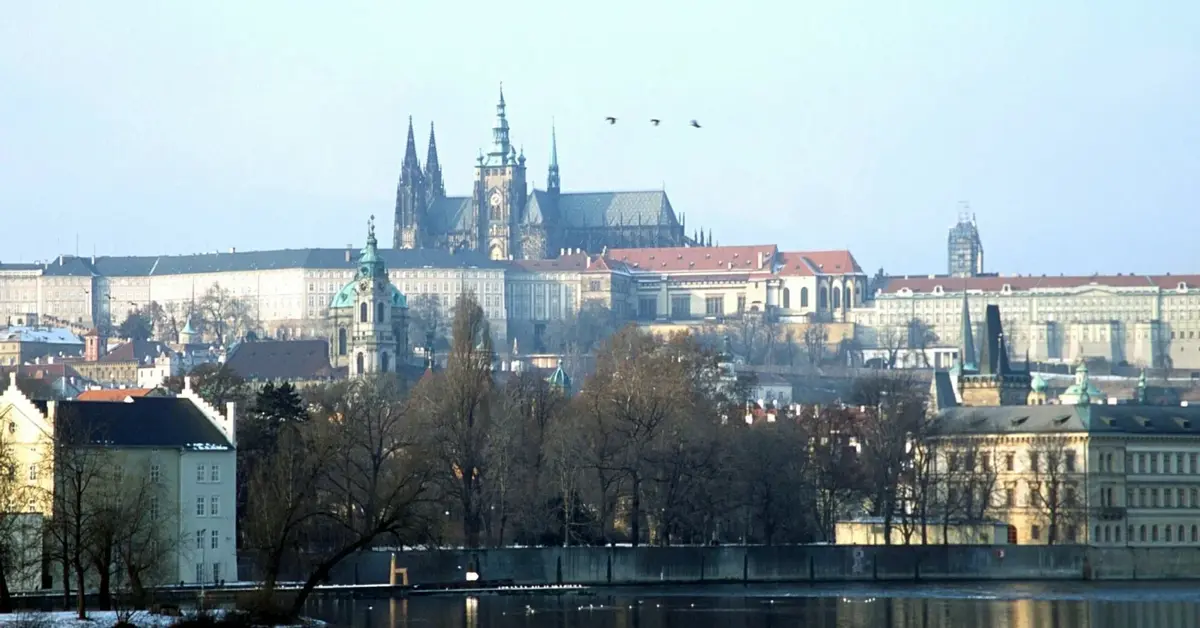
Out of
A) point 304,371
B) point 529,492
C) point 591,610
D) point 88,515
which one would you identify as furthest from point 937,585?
point 304,371

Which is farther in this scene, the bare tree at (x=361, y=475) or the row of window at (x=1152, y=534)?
the row of window at (x=1152, y=534)

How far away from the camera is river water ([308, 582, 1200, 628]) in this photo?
203 ft

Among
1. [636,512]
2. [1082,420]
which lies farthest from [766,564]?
[1082,420]

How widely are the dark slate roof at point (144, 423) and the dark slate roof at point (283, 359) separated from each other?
10382 centimetres

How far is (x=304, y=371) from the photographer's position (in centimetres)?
17525

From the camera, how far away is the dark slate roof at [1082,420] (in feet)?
325

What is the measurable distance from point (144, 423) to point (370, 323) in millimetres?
106563

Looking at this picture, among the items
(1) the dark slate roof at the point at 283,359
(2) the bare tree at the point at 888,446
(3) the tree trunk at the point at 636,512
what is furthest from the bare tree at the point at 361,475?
(1) the dark slate roof at the point at 283,359

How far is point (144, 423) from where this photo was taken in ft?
220

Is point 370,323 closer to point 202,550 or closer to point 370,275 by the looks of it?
point 370,275

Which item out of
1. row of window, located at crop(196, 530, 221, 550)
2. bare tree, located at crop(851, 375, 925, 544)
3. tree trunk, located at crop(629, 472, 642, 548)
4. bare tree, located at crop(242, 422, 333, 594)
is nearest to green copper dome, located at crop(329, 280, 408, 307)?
bare tree, located at crop(851, 375, 925, 544)

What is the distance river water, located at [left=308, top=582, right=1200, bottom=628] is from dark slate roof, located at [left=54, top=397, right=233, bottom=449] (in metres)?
5.50

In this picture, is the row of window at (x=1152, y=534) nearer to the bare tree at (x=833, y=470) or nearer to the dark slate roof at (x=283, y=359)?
the bare tree at (x=833, y=470)

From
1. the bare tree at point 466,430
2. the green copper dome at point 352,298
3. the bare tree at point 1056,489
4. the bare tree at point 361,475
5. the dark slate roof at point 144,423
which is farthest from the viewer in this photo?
the green copper dome at point 352,298
